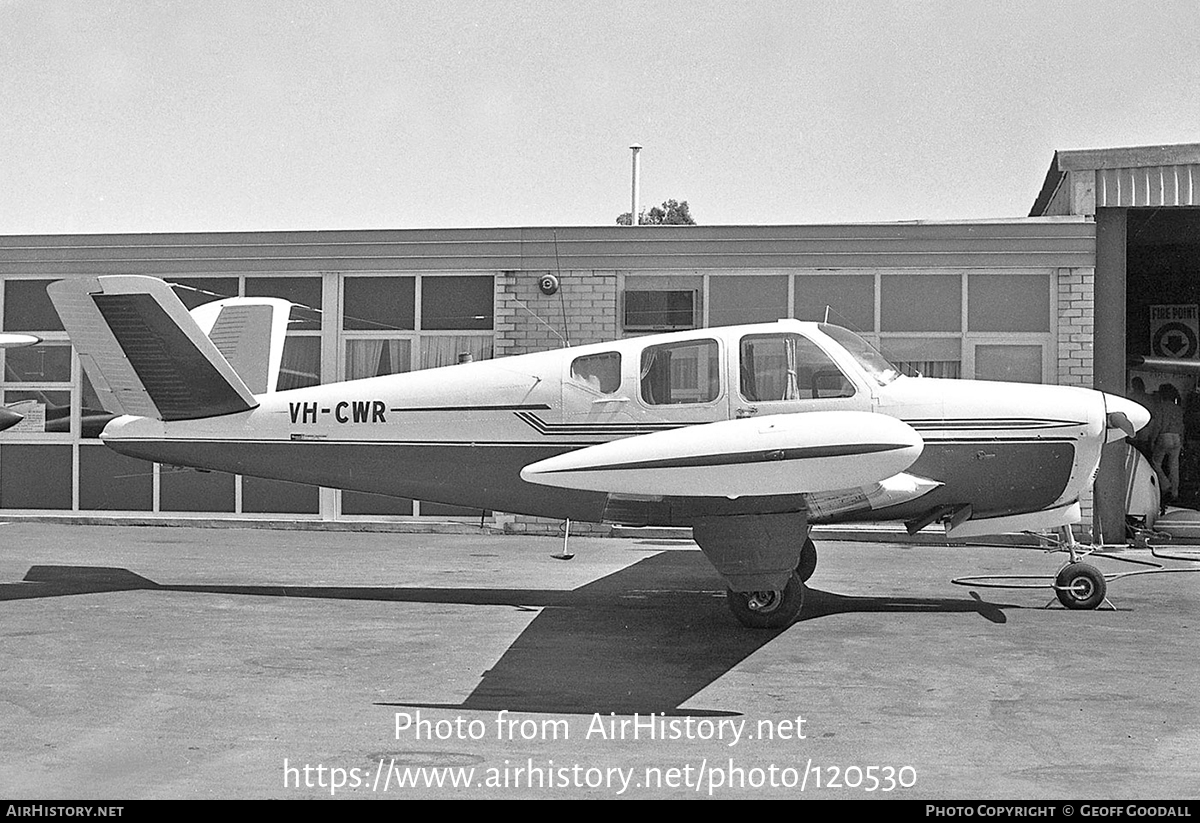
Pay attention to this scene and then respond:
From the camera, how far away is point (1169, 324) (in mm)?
21156

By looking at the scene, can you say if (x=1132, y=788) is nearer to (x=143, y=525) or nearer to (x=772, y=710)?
(x=772, y=710)

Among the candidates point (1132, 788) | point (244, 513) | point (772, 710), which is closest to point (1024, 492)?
point (772, 710)

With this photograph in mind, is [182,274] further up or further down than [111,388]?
further up

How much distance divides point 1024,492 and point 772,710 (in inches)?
141

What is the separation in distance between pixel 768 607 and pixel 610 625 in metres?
1.12

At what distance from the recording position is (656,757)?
485 centimetres

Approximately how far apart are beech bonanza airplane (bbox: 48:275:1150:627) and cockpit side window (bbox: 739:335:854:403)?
1 centimetres

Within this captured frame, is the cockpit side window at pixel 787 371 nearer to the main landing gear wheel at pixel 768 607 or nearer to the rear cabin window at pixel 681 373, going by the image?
the rear cabin window at pixel 681 373

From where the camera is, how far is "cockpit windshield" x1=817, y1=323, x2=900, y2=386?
852 cm

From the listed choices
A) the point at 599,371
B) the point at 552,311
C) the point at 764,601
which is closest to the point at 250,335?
the point at 599,371

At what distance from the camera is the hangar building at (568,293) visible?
14148 millimetres

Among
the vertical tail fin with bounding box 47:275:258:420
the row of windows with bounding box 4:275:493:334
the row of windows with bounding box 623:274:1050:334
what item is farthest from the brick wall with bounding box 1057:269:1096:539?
the vertical tail fin with bounding box 47:275:258:420

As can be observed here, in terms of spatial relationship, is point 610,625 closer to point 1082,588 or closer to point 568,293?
point 1082,588

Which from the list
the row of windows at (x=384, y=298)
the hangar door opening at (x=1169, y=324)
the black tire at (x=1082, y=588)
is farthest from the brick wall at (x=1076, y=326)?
the row of windows at (x=384, y=298)
